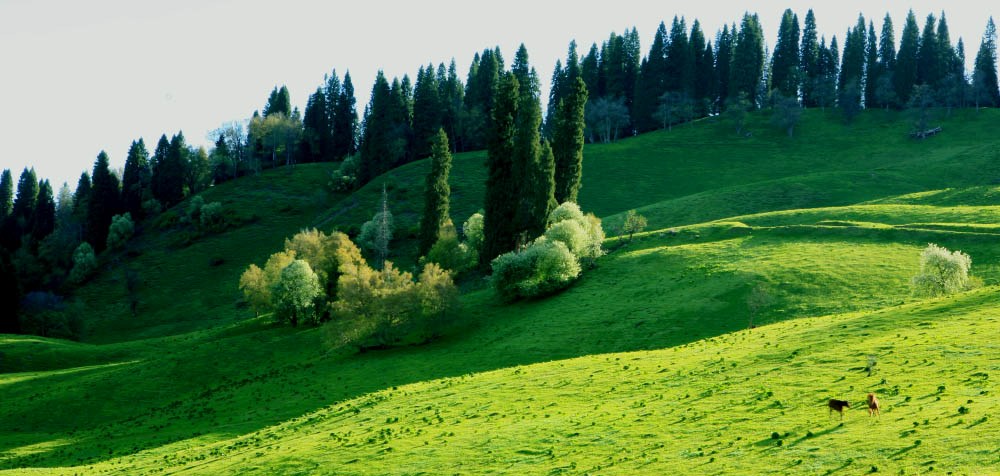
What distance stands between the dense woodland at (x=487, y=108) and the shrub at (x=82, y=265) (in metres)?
0.22

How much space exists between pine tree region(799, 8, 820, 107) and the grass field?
186 ft

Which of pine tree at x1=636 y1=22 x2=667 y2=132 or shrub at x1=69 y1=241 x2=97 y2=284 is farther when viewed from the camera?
pine tree at x1=636 y1=22 x2=667 y2=132

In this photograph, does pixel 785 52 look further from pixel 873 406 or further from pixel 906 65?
pixel 873 406

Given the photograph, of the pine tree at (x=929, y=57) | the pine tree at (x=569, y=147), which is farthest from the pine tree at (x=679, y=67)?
the pine tree at (x=569, y=147)

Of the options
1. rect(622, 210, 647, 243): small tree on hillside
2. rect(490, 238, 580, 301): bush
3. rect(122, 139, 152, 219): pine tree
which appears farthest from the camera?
rect(122, 139, 152, 219): pine tree

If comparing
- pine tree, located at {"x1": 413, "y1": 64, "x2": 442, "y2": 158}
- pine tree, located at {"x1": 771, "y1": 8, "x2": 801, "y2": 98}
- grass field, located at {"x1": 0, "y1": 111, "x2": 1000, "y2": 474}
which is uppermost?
pine tree, located at {"x1": 771, "y1": 8, "x2": 801, "y2": 98}

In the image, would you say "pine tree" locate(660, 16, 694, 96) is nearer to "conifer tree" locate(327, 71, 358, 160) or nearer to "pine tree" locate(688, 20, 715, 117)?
"pine tree" locate(688, 20, 715, 117)

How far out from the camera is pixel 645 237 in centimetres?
8362

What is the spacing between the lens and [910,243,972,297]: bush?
51.6 metres

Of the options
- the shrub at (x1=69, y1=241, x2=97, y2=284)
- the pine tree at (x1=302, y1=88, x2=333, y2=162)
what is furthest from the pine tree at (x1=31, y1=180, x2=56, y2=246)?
the pine tree at (x1=302, y1=88, x2=333, y2=162)

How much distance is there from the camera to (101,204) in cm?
16062

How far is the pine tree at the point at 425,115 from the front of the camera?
169 m

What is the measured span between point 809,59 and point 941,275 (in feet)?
463

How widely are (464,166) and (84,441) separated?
345 ft
